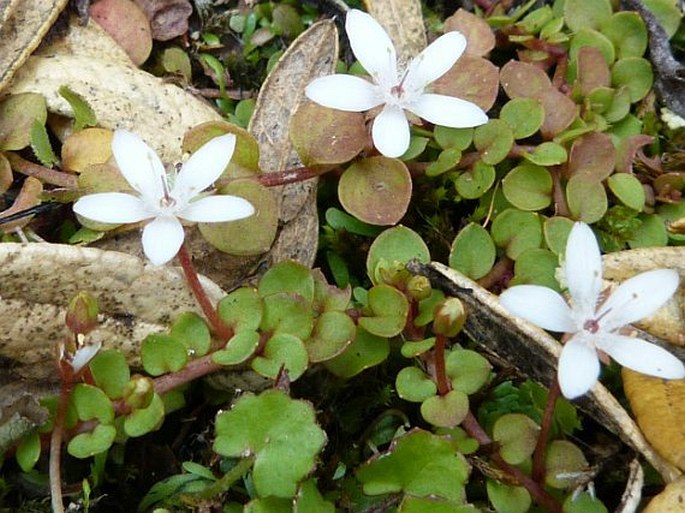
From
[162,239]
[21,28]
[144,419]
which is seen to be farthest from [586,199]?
[21,28]

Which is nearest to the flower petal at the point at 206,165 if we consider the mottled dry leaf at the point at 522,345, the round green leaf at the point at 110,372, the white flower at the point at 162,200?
the white flower at the point at 162,200

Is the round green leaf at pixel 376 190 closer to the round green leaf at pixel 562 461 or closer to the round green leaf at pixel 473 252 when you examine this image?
the round green leaf at pixel 473 252

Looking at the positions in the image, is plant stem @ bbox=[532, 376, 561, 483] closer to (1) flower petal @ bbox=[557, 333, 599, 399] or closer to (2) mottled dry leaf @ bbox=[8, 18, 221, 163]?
(1) flower petal @ bbox=[557, 333, 599, 399]

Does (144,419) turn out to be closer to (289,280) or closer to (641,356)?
(289,280)

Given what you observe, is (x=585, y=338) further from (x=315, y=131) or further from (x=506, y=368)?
(x=315, y=131)

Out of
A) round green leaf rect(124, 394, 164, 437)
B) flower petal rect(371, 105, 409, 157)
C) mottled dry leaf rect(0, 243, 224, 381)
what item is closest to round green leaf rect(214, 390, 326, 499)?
round green leaf rect(124, 394, 164, 437)

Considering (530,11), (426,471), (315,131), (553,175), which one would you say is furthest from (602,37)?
(426,471)
